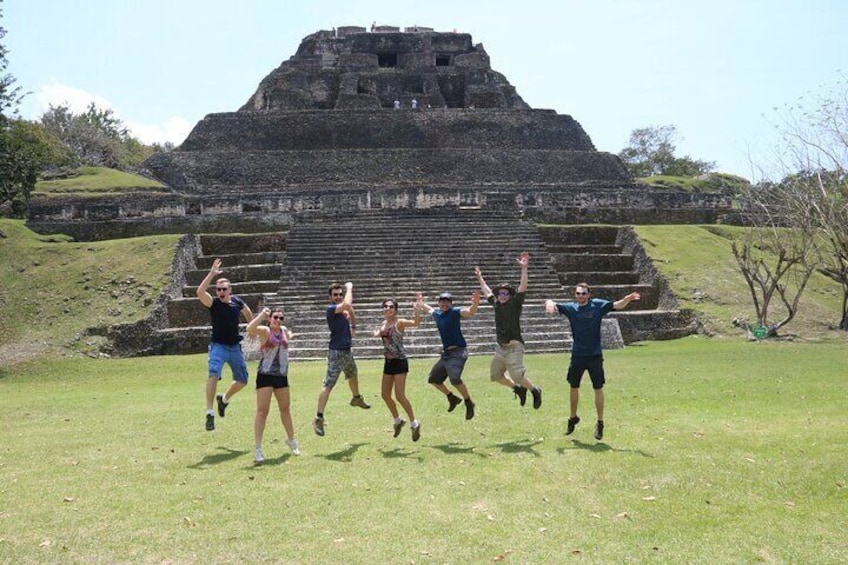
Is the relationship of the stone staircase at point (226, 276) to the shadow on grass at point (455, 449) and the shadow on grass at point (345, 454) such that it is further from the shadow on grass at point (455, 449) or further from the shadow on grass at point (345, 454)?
the shadow on grass at point (455, 449)

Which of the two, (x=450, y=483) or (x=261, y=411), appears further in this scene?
(x=261, y=411)

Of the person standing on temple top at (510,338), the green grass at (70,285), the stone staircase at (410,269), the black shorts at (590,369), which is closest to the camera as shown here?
the black shorts at (590,369)

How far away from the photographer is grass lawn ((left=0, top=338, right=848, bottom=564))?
449 cm

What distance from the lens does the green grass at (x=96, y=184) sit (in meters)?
28.9

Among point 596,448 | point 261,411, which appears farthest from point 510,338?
point 261,411

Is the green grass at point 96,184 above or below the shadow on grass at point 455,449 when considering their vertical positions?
above

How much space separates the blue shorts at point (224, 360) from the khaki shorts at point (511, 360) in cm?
267

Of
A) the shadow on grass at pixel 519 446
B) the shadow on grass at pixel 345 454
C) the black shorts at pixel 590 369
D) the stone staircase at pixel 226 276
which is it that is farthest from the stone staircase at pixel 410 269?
the shadow on grass at pixel 519 446

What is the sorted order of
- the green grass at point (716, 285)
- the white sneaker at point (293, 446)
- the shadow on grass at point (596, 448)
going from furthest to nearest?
1. the green grass at point (716, 285)
2. the white sneaker at point (293, 446)
3. the shadow on grass at point (596, 448)

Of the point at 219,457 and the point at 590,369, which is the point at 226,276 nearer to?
the point at 219,457

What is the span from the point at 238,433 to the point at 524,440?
305cm

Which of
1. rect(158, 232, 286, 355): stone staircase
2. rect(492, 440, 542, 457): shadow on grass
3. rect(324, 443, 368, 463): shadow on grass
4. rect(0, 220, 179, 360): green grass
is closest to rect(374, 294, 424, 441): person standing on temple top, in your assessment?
rect(324, 443, 368, 463): shadow on grass

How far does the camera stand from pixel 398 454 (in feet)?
22.2

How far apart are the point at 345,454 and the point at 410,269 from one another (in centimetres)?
1259
